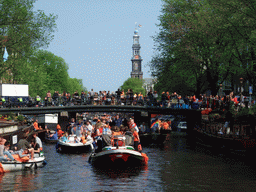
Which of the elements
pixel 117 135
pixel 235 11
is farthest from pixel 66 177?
pixel 235 11

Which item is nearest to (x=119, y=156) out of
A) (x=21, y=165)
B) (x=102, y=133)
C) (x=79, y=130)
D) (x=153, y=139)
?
(x=21, y=165)

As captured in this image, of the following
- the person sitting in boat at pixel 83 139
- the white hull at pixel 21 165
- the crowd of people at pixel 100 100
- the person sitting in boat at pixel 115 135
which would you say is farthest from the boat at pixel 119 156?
the crowd of people at pixel 100 100

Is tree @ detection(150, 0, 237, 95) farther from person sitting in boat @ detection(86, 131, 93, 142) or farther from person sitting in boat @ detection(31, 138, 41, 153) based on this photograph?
person sitting in boat @ detection(31, 138, 41, 153)

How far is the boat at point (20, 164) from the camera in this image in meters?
23.0

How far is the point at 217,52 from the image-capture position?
49.3 meters

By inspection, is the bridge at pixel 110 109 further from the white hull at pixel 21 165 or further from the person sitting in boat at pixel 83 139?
the white hull at pixel 21 165

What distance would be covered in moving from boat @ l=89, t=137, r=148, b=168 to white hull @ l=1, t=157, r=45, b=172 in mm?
2910

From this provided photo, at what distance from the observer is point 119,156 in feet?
80.1

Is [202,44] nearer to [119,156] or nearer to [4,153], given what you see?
[119,156]

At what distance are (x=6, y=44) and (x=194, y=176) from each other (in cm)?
3211

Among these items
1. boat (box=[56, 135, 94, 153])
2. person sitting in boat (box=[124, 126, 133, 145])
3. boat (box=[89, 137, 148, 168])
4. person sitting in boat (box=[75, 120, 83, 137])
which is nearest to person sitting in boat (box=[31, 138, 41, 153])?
boat (box=[89, 137, 148, 168])

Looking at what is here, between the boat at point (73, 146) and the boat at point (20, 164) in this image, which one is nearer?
the boat at point (20, 164)

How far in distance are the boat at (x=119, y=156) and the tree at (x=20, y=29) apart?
26886 millimetres

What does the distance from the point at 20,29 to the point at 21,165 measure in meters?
28.2
